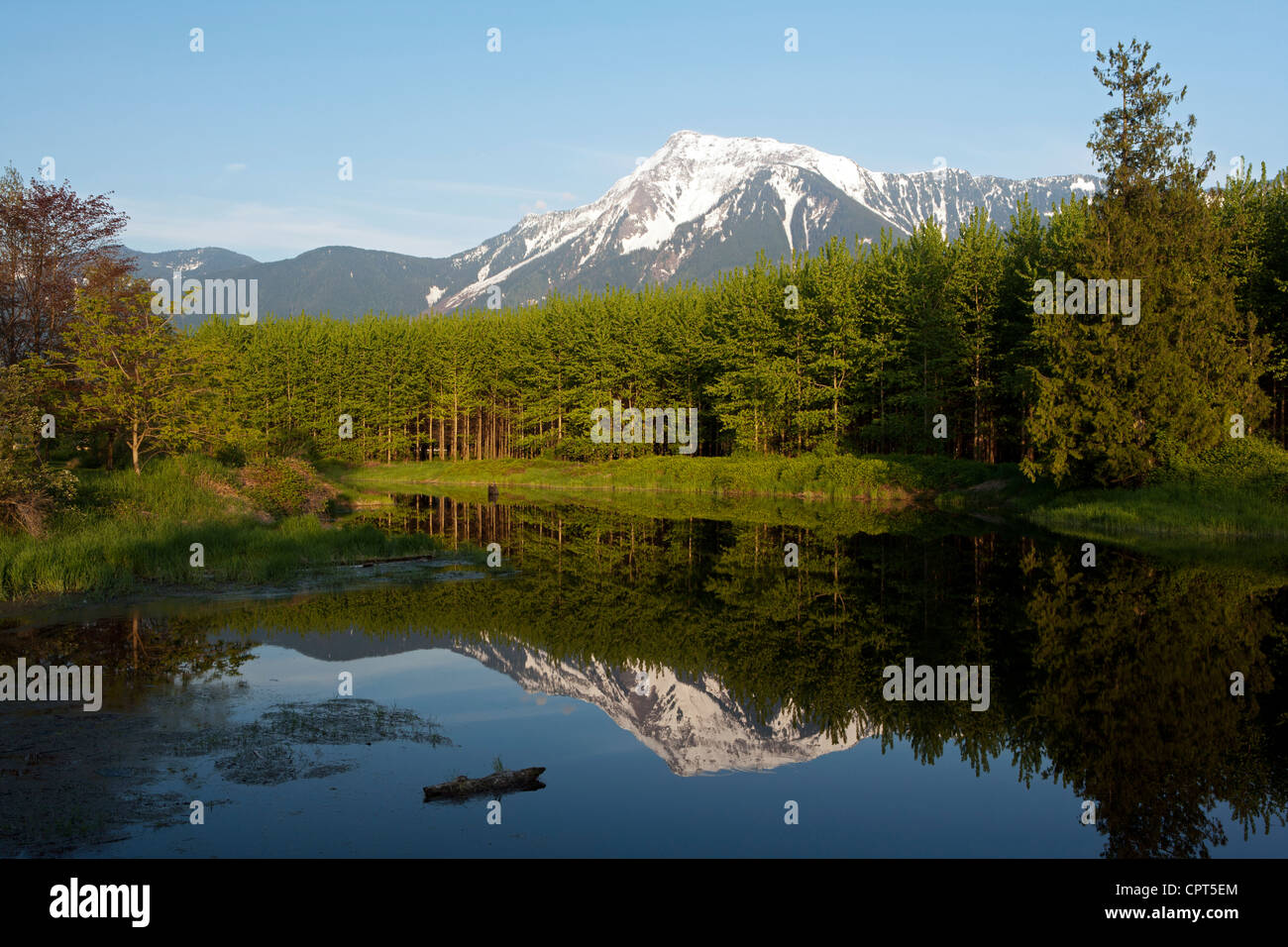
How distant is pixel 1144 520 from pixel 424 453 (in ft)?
266

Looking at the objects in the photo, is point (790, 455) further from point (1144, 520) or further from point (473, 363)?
point (473, 363)

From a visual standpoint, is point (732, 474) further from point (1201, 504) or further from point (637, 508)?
point (1201, 504)

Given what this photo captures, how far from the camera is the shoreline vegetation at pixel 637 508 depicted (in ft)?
64.6

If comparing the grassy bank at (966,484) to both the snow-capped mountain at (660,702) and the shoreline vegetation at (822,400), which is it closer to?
the shoreline vegetation at (822,400)

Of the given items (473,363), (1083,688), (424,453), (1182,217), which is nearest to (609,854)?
(1083,688)

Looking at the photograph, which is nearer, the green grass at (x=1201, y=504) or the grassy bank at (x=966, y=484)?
the green grass at (x=1201, y=504)

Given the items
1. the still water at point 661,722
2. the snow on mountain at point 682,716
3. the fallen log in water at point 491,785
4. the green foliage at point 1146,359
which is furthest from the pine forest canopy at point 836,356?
the fallen log in water at point 491,785

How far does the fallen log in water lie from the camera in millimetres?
8430

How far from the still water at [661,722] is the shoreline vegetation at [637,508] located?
6.58ft

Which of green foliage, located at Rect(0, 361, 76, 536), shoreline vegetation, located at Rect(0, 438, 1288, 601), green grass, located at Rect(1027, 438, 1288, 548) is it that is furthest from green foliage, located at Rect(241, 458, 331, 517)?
green grass, located at Rect(1027, 438, 1288, 548)

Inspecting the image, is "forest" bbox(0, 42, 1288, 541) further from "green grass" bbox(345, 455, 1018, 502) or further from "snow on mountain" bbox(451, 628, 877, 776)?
"snow on mountain" bbox(451, 628, 877, 776)

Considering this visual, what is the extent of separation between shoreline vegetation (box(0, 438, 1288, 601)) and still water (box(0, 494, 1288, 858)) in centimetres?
200

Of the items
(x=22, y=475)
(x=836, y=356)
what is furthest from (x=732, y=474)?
(x=22, y=475)

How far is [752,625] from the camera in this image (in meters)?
17.2
